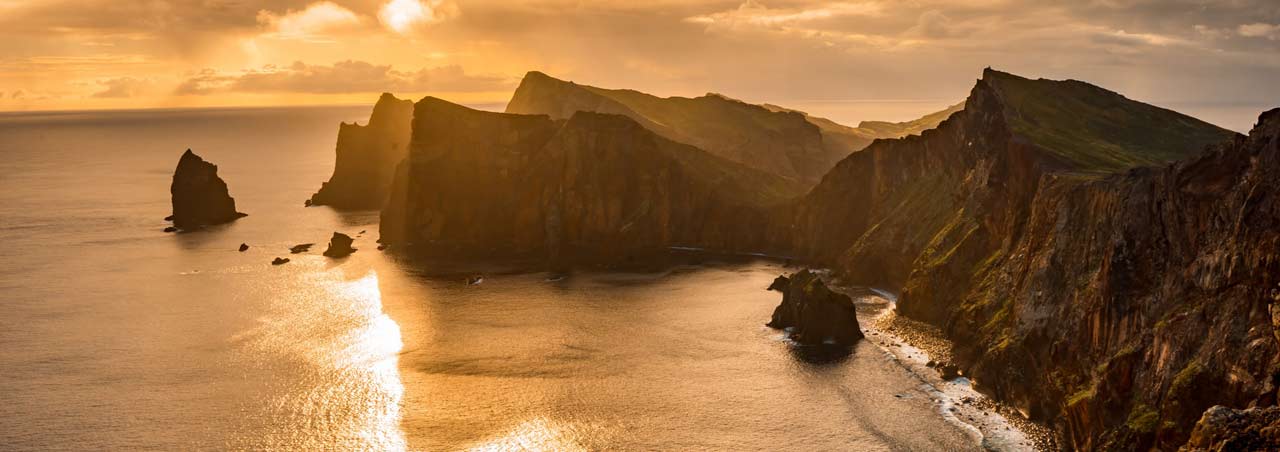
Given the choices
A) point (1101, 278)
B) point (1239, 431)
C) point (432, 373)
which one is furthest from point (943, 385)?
point (1239, 431)

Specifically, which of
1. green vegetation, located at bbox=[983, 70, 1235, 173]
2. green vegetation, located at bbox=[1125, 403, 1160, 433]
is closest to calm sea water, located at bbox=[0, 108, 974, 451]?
green vegetation, located at bbox=[1125, 403, 1160, 433]

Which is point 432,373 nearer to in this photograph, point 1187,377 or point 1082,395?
point 1082,395

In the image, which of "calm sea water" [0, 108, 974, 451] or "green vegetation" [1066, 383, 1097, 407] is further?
"calm sea water" [0, 108, 974, 451]

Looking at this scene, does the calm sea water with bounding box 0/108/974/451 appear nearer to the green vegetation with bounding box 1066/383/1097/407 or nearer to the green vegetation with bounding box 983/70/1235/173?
the green vegetation with bounding box 1066/383/1097/407

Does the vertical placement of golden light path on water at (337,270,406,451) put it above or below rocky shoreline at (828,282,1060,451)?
below

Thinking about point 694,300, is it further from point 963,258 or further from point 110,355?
point 110,355

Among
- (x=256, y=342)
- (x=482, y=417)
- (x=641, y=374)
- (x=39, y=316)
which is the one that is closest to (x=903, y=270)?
(x=641, y=374)

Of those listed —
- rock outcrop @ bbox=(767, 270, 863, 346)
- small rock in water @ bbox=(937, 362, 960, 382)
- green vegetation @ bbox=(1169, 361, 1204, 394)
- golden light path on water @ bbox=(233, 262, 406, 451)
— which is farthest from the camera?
rock outcrop @ bbox=(767, 270, 863, 346)

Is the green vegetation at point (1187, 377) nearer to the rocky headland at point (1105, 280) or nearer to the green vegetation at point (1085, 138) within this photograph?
the rocky headland at point (1105, 280)
